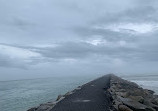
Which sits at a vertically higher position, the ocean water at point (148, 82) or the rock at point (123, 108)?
the ocean water at point (148, 82)

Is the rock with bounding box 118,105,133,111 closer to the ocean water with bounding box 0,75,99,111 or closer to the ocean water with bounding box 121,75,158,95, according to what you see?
the ocean water with bounding box 0,75,99,111

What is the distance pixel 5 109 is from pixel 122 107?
51.1 ft

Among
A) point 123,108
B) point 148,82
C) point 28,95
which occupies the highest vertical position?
point 148,82

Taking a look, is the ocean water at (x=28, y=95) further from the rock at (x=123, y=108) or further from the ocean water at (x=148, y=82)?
the ocean water at (x=148, y=82)

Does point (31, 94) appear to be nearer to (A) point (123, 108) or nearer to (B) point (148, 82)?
(B) point (148, 82)

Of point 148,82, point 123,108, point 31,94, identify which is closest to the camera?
point 123,108

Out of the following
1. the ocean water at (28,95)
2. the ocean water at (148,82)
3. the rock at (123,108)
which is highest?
the ocean water at (148,82)

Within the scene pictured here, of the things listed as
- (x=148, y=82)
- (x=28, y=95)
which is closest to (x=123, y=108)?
(x=28, y=95)

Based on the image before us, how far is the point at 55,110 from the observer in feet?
46.4

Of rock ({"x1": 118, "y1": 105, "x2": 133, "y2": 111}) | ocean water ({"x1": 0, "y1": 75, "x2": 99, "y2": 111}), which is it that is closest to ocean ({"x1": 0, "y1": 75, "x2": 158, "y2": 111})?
ocean water ({"x1": 0, "y1": 75, "x2": 99, "y2": 111})

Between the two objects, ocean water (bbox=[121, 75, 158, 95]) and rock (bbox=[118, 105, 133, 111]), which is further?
ocean water (bbox=[121, 75, 158, 95])

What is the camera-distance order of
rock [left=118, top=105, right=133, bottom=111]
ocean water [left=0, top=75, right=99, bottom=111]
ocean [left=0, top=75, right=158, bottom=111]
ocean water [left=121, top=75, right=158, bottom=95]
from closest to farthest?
rock [left=118, top=105, right=133, bottom=111]
ocean water [left=0, top=75, right=99, bottom=111]
ocean [left=0, top=75, right=158, bottom=111]
ocean water [left=121, top=75, right=158, bottom=95]

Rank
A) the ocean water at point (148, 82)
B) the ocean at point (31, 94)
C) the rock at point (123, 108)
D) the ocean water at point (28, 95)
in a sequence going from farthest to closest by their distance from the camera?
the ocean water at point (148, 82), the ocean at point (31, 94), the ocean water at point (28, 95), the rock at point (123, 108)

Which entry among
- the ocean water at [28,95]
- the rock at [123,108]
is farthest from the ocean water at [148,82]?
the rock at [123,108]
